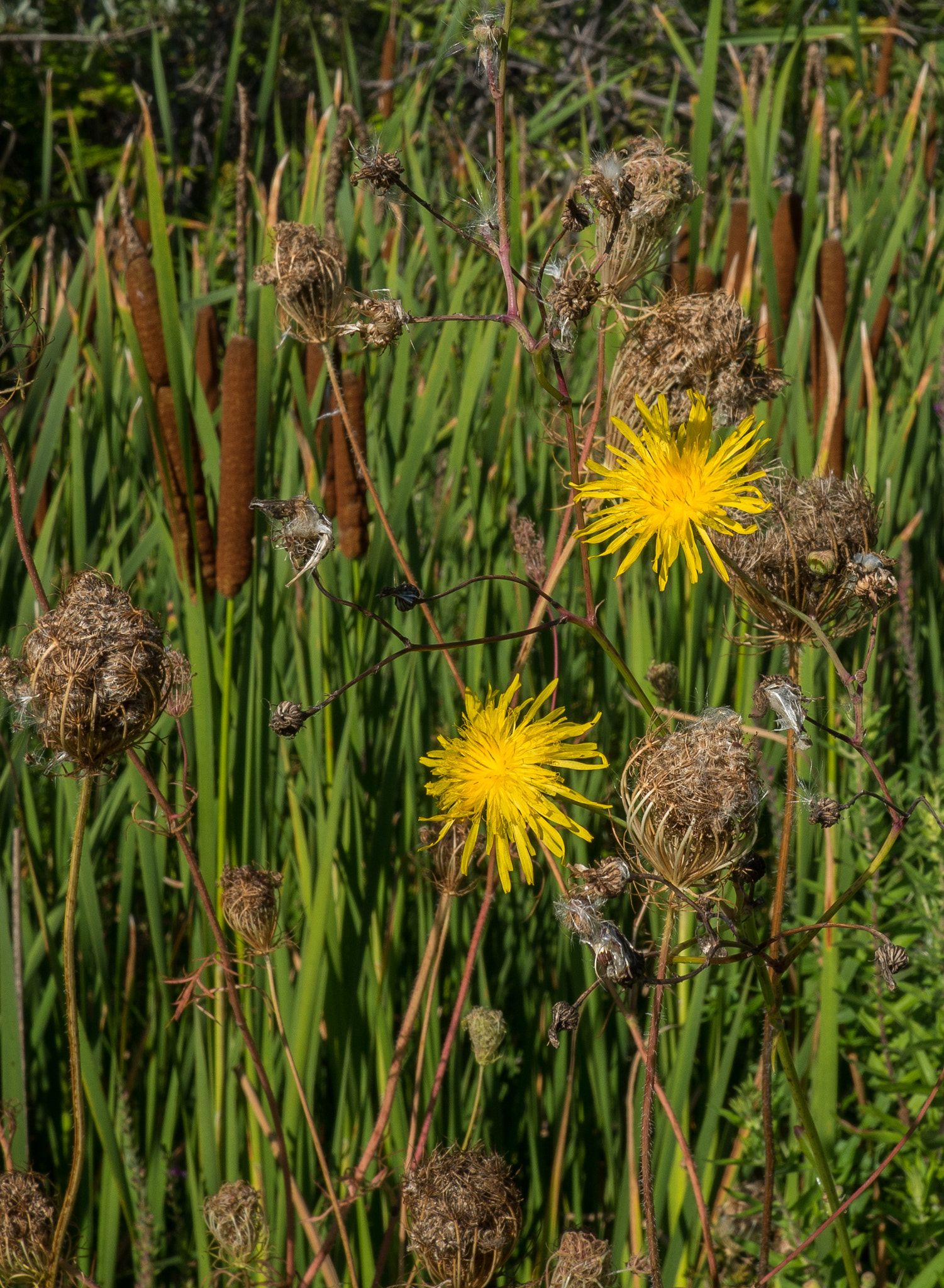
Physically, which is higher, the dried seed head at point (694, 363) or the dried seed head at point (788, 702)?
the dried seed head at point (694, 363)

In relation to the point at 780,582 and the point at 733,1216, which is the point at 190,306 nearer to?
the point at 780,582

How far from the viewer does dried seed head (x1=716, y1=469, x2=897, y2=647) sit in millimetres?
805

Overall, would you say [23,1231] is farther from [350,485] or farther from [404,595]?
[350,485]

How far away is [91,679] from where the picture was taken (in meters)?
0.69

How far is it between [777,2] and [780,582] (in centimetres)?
730

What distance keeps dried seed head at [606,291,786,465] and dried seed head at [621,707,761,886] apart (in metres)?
0.34

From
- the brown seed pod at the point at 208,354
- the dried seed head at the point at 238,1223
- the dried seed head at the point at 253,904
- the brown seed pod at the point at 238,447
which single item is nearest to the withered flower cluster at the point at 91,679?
the dried seed head at the point at 253,904

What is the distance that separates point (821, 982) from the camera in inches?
42.5

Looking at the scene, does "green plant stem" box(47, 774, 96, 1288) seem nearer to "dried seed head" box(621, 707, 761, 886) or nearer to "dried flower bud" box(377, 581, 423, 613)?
"dried flower bud" box(377, 581, 423, 613)

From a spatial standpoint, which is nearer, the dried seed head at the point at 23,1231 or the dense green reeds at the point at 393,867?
the dried seed head at the point at 23,1231

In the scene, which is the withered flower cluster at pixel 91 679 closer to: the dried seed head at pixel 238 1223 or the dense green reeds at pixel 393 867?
the dense green reeds at pixel 393 867

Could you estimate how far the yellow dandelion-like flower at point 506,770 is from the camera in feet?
2.34

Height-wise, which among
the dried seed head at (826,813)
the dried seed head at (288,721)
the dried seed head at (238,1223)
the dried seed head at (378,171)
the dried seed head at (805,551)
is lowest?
the dried seed head at (238,1223)

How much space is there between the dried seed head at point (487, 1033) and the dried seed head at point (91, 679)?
1.35 feet
